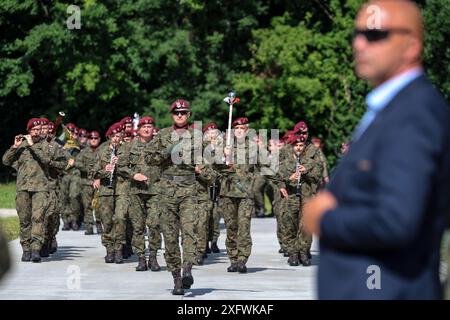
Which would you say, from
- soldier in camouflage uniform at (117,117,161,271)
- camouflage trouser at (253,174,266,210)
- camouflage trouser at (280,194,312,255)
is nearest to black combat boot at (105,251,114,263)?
soldier in camouflage uniform at (117,117,161,271)

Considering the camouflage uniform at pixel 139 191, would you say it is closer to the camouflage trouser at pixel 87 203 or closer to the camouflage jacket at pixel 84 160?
the camouflage jacket at pixel 84 160

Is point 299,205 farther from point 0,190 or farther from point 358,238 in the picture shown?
point 0,190

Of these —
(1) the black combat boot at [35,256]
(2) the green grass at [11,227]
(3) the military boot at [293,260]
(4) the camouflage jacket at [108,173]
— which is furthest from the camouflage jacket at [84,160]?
(3) the military boot at [293,260]

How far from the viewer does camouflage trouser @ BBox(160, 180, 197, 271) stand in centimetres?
1391

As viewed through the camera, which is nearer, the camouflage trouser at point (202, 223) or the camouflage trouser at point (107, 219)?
the camouflage trouser at point (202, 223)

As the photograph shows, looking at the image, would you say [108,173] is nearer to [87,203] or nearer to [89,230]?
[89,230]

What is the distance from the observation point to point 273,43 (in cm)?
4397

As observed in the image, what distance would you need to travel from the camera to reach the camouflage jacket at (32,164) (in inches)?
733

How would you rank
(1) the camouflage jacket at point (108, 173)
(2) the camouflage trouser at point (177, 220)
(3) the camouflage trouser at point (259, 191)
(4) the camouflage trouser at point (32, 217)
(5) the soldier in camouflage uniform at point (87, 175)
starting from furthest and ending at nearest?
(3) the camouflage trouser at point (259, 191) < (5) the soldier in camouflage uniform at point (87, 175) < (1) the camouflage jacket at point (108, 173) < (4) the camouflage trouser at point (32, 217) < (2) the camouflage trouser at point (177, 220)

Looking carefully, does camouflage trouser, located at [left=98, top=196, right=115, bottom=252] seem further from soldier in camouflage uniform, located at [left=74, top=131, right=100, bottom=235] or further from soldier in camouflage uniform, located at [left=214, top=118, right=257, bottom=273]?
soldier in camouflage uniform, located at [left=74, top=131, right=100, bottom=235]

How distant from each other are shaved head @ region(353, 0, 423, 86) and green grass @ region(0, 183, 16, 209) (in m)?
29.7

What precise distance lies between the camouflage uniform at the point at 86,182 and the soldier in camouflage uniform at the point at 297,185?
6.45 m

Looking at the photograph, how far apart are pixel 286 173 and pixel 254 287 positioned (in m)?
3.78
